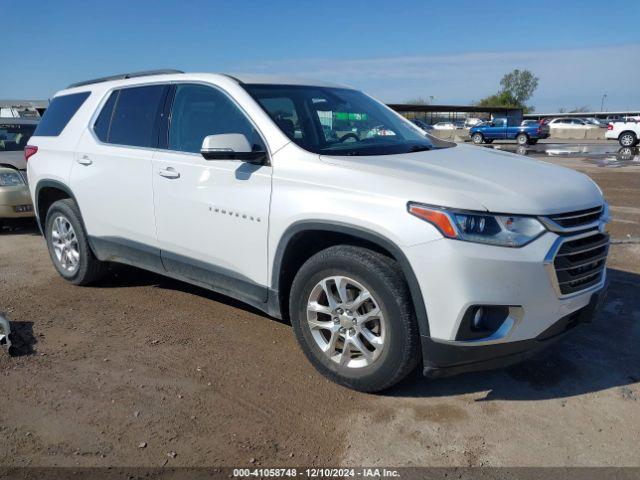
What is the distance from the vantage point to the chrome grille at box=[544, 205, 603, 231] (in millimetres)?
2961

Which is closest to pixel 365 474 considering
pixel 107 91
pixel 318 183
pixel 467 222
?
pixel 467 222

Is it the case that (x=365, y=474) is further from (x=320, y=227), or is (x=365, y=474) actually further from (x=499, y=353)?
(x=320, y=227)

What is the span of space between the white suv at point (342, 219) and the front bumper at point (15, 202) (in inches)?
126

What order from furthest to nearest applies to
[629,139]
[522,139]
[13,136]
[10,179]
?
[522,139] < [629,139] < [13,136] < [10,179]

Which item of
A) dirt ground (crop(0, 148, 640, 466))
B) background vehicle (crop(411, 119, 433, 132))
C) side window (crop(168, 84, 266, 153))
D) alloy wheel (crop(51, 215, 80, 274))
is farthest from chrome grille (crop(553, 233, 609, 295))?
alloy wheel (crop(51, 215, 80, 274))

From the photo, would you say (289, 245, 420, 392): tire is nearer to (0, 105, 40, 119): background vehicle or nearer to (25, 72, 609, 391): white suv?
(25, 72, 609, 391): white suv

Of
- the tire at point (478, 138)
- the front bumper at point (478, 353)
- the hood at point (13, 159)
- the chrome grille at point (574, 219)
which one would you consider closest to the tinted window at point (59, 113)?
the hood at point (13, 159)

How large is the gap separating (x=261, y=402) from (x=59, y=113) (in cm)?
368

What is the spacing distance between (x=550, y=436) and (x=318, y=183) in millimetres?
1837

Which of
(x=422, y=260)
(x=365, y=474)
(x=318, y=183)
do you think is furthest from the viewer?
(x=318, y=183)

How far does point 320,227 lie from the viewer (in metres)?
3.28

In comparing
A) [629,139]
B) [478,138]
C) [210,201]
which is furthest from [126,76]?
[478,138]

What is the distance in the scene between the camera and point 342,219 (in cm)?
317

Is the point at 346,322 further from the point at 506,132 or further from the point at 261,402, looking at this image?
the point at 506,132
